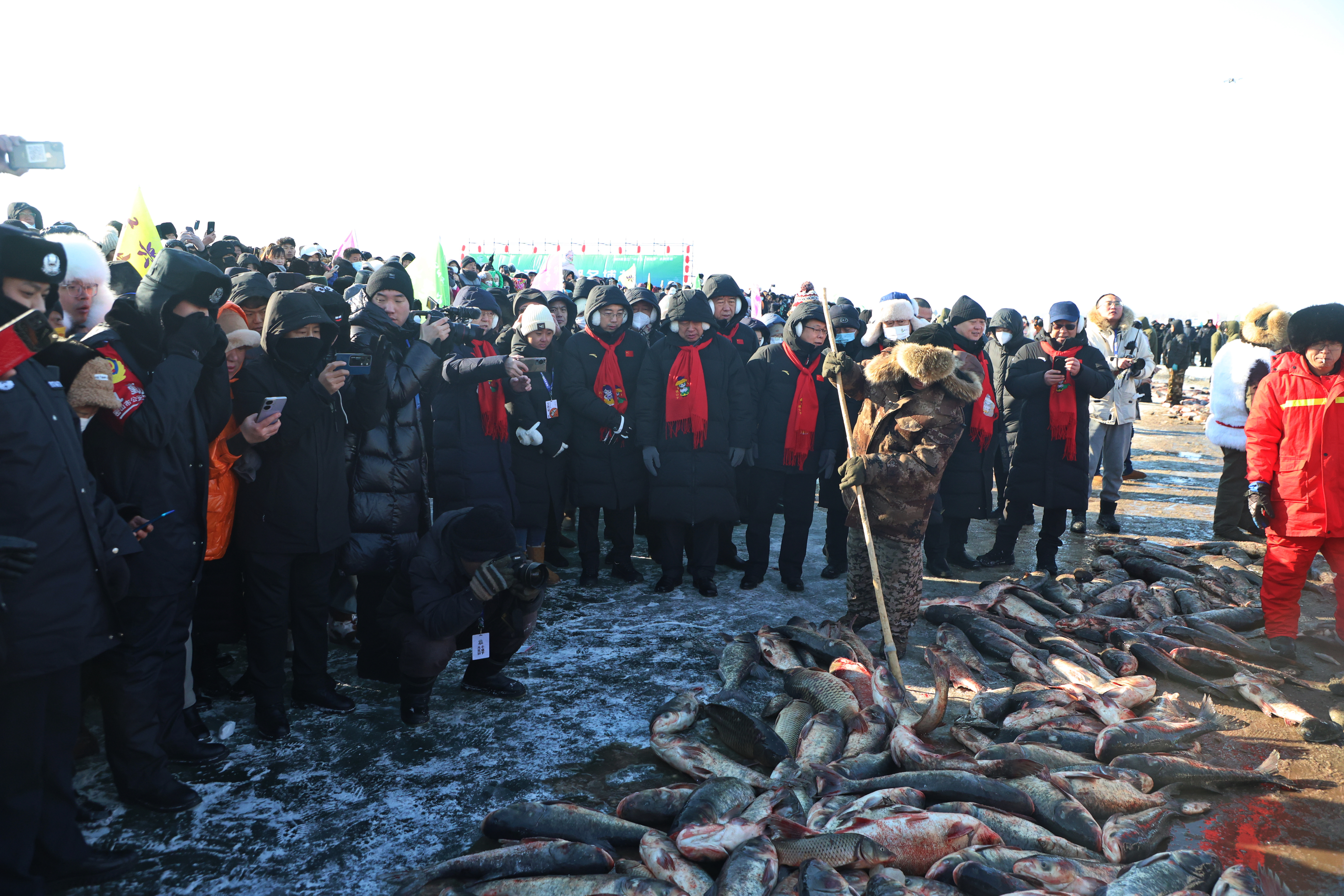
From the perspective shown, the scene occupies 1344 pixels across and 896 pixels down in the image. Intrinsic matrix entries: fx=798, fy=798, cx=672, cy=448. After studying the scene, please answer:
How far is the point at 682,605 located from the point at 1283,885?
4055 millimetres

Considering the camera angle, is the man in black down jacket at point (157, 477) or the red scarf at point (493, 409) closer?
the man in black down jacket at point (157, 477)

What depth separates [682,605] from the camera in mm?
6465

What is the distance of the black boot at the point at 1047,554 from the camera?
757cm

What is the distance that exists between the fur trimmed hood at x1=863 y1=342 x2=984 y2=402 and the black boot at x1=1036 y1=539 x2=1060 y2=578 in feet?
9.21

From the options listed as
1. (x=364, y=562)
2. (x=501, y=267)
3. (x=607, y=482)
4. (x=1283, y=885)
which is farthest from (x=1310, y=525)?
(x=501, y=267)

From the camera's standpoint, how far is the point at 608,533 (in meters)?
7.53

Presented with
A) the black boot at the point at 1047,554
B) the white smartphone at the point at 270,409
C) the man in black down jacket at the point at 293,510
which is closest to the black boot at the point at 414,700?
the man in black down jacket at the point at 293,510

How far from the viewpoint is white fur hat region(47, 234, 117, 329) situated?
322 centimetres

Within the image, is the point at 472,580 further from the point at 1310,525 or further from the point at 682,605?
the point at 1310,525

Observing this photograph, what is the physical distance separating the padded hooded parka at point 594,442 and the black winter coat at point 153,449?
11.7ft

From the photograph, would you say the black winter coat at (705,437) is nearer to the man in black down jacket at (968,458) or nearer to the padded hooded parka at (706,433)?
the padded hooded parka at (706,433)

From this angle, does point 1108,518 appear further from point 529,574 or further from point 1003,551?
point 529,574

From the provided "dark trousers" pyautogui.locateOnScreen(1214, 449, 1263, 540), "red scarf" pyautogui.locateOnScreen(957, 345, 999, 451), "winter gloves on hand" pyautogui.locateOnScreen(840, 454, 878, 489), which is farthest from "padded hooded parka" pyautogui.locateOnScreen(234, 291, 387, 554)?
"dark trousers" pyautogui.locateOnScreen(1214, 449, 1263, 540)

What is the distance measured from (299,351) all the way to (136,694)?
6.09 feet
